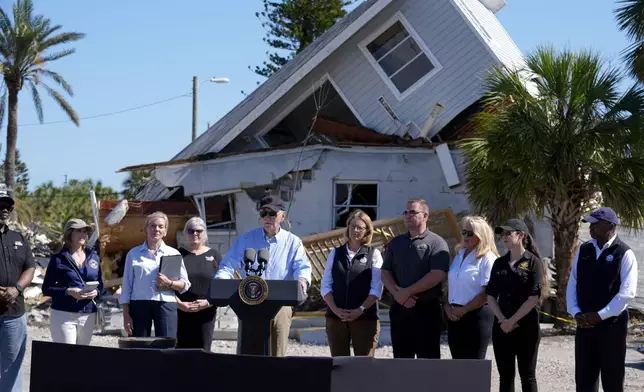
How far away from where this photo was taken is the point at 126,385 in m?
4.91

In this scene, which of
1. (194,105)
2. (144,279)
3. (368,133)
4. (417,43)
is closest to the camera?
(144,279)

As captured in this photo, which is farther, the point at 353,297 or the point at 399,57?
the point at 399,57

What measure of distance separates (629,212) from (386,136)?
5.60 m

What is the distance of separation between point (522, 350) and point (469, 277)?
743mm

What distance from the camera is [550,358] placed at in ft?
38.9

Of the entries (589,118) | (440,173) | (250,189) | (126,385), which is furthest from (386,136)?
(126,385)

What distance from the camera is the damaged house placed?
17.2m

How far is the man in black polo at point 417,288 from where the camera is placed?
7617mm

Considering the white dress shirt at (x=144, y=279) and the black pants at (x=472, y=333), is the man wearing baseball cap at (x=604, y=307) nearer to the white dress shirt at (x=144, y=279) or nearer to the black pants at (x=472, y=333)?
the black pants at (x=472, y=333)

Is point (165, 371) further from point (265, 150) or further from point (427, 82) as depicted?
point (427, 82)

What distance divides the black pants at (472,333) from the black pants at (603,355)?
812mm

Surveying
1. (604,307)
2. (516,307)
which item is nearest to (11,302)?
(516,307)

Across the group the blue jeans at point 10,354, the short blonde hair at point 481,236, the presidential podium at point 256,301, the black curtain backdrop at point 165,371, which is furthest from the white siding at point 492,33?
the black curtain backdrop at point 165,371

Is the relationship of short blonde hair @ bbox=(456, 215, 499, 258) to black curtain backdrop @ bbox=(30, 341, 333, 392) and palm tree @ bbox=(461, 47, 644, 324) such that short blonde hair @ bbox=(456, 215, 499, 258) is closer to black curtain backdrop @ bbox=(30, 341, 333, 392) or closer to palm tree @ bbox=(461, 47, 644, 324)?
black curtain backdrop @ bbox=(30, 341, 333, 392)
